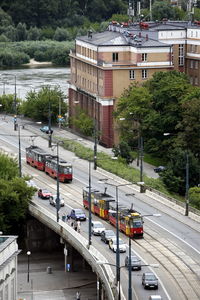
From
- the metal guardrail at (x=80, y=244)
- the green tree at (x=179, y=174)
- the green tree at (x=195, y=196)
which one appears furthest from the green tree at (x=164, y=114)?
the metal guardrail at (x=80, y=244)

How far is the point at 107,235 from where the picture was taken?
87.4 metres

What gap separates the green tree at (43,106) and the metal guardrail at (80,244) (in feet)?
171

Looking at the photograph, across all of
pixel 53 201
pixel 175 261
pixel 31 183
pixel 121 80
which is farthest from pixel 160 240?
pixel 121 80

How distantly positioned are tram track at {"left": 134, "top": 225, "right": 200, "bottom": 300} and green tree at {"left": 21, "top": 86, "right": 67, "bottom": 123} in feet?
207

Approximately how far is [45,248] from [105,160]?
21744 millimetres

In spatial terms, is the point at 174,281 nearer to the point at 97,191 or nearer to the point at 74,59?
the point at 97,191

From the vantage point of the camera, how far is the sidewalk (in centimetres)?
8575

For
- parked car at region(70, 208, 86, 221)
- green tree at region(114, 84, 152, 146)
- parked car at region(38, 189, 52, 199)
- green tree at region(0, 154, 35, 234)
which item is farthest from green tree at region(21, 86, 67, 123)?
parked car at region(70, 208, 86, 221)

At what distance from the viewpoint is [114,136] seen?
140 metres

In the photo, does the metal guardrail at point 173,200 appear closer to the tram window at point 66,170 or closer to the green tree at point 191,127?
the tram window at point 66,170

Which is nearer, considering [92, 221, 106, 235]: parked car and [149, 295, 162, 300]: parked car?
[149, 295, 162, 300]: parked car

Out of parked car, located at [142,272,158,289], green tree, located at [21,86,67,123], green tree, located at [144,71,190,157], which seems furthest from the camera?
green tree, located at [21,86,67,123]

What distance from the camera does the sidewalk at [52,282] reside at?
8575 centimetres

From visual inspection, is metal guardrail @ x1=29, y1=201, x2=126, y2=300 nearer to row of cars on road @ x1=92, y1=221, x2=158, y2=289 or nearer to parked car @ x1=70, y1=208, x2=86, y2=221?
row of cars on road @ x1=92, y1=221, x2=158, y2=289
